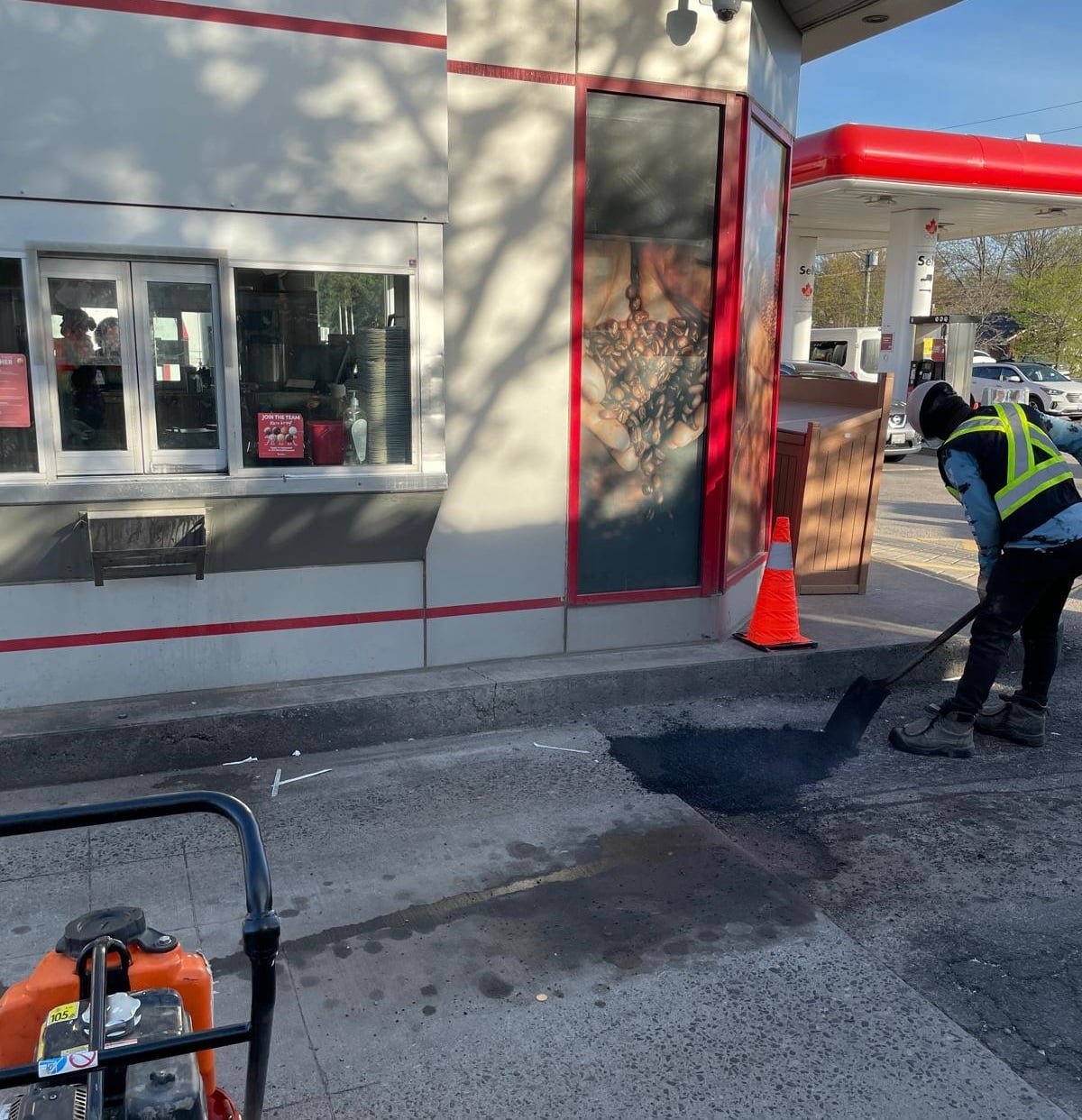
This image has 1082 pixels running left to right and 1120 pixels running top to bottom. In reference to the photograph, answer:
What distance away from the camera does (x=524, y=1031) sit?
3.10m

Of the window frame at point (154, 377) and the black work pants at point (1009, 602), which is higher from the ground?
the window frame at point (154, 377)

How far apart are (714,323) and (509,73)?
1.80m

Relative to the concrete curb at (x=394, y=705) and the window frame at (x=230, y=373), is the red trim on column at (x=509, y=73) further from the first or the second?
the concrete curb at (x=394, y=705)

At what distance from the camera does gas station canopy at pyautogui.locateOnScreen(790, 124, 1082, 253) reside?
15.3 meters

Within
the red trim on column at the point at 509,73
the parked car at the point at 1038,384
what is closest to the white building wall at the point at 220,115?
the red trim on column at the point at 509,73

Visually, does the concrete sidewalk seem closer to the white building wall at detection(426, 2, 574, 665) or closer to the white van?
the white building wall at detection(426, 2, 574, 665)

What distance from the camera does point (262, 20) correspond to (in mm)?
4762

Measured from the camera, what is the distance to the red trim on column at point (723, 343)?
19.7 ft

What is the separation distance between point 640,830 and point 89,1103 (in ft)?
9.70

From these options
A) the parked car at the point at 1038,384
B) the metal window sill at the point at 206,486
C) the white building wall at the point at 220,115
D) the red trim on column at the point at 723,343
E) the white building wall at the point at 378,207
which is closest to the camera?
the white building wall at the point at 220,115

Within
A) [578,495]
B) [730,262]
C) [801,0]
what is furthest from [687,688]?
[801,0]

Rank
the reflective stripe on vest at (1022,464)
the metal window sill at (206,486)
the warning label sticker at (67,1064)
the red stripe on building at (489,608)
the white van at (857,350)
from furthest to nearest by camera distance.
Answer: the white van at (857,350), the red stripe on building at (489,608), the reflective stripe on vest at (1022,464), the metal window sill at (206,486), the warning label sticker at (67,1064)

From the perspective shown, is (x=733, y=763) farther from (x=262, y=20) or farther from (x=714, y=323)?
(x=262, y=20)

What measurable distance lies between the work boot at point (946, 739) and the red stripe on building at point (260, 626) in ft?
6.72
